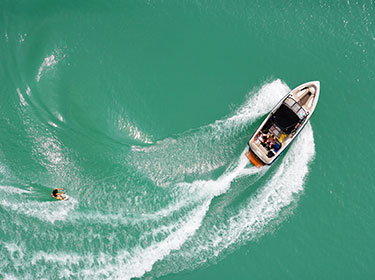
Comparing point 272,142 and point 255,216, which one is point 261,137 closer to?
point 272,142

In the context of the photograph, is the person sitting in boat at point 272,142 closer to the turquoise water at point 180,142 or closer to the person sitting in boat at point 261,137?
the person sitting in boat at point 261,137

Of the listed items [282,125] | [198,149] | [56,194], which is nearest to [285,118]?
[282,125]

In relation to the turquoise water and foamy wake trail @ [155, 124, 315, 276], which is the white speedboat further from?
foamy wake trail @ [155, 124, 315, 276]

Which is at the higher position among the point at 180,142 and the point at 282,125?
the point at 282,125

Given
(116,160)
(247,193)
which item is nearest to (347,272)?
(247,193)

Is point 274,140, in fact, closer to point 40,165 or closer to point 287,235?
point 287,235

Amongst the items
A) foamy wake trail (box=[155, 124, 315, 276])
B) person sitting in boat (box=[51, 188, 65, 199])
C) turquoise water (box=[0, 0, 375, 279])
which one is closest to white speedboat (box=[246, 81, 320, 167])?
turquoise water (box=[0, 0, 375, 279])
